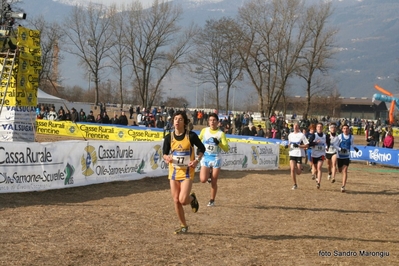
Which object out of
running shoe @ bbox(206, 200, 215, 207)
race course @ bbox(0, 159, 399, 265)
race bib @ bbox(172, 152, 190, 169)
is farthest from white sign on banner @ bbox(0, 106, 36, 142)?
race bib @ bbox(172, 152, 190, 169)

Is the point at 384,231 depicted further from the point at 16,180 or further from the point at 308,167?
the point at 308,167

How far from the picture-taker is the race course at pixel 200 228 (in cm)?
A: 749

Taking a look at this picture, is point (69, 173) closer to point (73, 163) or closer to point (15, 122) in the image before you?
point (73, 163)

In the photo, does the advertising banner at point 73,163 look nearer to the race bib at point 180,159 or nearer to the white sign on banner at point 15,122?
the white sign on banner at point 15,122

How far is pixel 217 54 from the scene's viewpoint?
61.2m

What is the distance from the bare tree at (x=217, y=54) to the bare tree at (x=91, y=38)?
13.7 meters

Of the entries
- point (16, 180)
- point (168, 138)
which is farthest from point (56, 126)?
point (168, 138)

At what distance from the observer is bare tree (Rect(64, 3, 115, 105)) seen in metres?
69.4

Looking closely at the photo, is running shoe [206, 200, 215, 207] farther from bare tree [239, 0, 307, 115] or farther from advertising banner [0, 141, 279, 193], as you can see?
bare tree [239, 0, 307, 115]

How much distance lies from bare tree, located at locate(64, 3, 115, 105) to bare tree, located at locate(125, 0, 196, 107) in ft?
18.8

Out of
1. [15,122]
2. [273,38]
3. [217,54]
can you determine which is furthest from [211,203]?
[217,54]

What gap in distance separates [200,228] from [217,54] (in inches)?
2081

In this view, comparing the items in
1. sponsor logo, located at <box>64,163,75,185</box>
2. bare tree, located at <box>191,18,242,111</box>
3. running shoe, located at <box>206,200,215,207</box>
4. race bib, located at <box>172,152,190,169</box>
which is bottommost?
running shoe, located at <box>206,200,215,207</box>

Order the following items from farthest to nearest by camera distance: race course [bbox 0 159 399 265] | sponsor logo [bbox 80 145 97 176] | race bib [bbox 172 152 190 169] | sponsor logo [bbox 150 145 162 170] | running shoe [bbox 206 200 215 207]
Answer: sponsor logo [bbox 150 145 162 170]
sponsor logo [bbox 80 145 97 176]
running shoe [bbox 206 200 215 207]
race bib [bbox 172 152 190 169]
race course [bbox 0 159 399 265]
